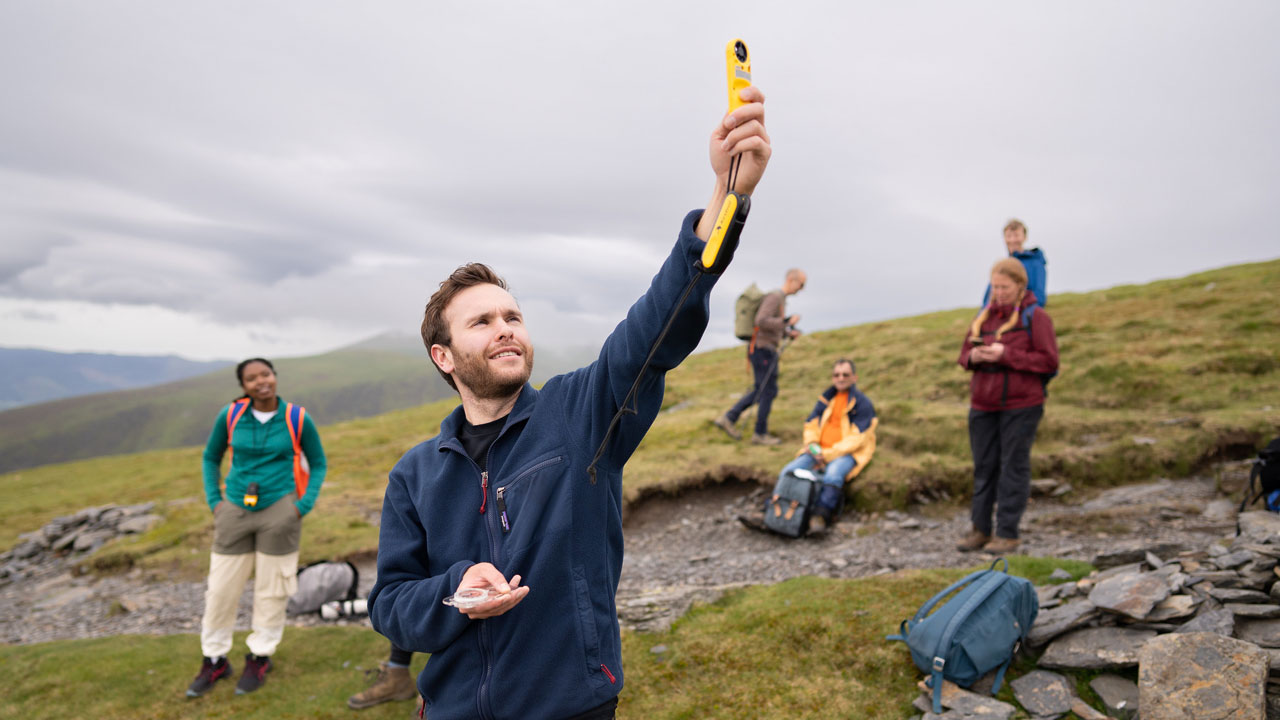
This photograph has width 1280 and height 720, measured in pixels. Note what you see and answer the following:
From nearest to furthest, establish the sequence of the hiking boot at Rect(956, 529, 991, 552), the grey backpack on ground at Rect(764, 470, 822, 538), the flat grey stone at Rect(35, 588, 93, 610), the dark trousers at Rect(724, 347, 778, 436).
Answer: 1. the hiking boot at Rect(956, 529, 991, 552)
2. the grey backpack on ground at Rect(764, 470, 822, 538)
3. the flat grey stone at Rect(35, 588, 93, 610)
4. the dark trousers at Rect(724, 347, 778, 436)

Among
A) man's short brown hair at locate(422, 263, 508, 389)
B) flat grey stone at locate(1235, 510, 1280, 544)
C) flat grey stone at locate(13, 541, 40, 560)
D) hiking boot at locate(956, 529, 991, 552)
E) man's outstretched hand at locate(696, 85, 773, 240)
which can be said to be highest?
man's outstretched hand at locate(696, 85, 773, 240)

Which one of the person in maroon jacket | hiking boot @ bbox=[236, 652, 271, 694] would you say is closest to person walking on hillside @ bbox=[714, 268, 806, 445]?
the person in maroon jacket

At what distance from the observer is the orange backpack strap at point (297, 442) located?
820 centimetres

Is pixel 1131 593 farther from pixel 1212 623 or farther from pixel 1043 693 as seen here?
pixel 1043 693

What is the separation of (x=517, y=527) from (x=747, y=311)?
13.4 m

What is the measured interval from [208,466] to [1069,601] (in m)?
10.4

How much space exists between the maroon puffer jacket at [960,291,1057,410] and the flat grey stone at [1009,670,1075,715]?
403 centimetres

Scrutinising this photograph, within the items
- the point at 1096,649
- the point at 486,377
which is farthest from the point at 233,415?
the point at 1096,649

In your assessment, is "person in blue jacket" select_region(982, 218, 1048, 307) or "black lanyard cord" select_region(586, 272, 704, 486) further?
"person in blue jacket" select_region(982, 218, 1048, 307)

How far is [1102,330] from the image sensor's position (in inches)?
974

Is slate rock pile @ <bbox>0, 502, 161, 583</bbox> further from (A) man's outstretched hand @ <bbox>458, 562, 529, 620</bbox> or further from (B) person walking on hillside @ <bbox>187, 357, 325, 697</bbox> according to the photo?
(A) man's outstretched hand @ <bbox>458, 562, 529, 620</bbox>

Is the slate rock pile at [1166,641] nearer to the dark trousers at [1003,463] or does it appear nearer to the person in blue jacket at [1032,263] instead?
the dark trousers at [1003,463]

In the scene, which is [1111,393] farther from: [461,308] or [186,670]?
[186,670]

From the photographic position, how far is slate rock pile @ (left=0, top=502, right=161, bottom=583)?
68.3 ft
